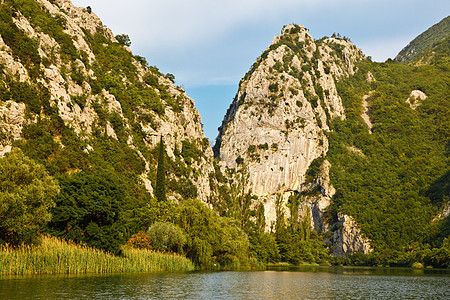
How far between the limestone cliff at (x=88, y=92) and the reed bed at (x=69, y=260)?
29579 mm

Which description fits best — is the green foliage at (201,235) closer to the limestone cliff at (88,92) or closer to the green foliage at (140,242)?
the green foliage at (140,242)

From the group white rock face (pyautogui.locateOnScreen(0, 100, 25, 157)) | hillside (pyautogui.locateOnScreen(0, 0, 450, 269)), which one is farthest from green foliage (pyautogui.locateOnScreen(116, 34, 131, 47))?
white rock face (pyautogui.locateOnScreen(0, 100, 25, 157))

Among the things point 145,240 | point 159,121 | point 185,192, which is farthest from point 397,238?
point 145,240

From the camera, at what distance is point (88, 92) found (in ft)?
355

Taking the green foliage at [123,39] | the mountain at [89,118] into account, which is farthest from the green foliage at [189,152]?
the green foliage at [123,39]

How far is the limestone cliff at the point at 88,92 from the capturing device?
3265 inches

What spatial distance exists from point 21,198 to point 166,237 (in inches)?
992

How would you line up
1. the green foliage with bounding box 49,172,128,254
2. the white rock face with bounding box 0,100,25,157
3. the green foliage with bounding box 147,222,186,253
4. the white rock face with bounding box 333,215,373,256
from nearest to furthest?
the green foliage with bounding box 49,172,128,254
the green foliage with bounding box 147,222,186,253
the white rock face with bounding box 0,100,25,157
the white rock face with bounding box 333,215,373,256

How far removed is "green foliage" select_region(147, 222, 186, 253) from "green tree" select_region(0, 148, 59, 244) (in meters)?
20.1

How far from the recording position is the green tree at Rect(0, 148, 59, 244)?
43156mm

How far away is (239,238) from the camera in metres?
88.1

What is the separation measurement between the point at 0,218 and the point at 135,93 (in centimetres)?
9492

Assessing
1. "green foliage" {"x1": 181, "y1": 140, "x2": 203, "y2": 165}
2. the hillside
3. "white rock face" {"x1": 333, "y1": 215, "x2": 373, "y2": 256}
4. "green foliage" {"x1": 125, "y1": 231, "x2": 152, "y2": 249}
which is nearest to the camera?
the hillside

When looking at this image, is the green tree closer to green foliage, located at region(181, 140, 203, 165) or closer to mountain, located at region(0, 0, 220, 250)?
mountain, located at region(0, 0, 220, 250)
